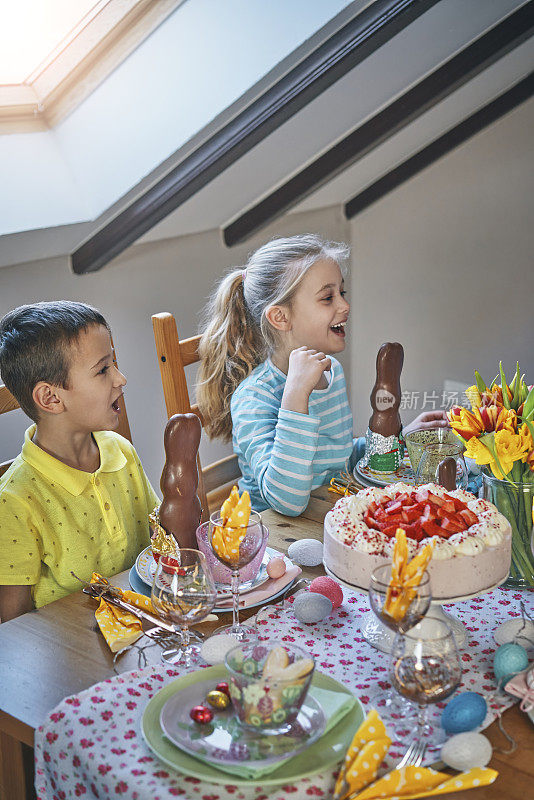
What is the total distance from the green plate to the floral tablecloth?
10mm

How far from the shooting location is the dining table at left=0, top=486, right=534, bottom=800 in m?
0.80

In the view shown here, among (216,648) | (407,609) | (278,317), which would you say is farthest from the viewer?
(278,317)

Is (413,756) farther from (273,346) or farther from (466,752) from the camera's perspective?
(273,346)

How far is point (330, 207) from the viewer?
3.62 m

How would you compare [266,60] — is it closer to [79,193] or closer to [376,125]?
[79,193]

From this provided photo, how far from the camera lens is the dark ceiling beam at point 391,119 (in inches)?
107

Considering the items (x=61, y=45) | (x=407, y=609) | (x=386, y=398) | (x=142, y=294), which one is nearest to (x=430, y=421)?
(x=386, y=398)

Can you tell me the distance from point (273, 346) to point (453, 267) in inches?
82.4

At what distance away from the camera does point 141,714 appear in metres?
0.88

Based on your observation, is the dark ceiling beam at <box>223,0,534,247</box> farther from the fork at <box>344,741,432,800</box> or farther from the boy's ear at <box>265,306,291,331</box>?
the fork at <box>344,741,432,800</box>

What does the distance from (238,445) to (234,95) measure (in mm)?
924

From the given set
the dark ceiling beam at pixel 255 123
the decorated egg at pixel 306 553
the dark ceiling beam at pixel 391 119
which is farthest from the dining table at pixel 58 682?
the dark ceiling beam at pixel 391 119

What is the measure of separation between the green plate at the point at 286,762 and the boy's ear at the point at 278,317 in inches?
41.9

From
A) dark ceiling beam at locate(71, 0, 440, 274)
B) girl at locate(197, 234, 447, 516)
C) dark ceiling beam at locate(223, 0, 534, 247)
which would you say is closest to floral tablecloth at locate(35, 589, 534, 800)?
girl at locate(197, 234, 447, 516)
